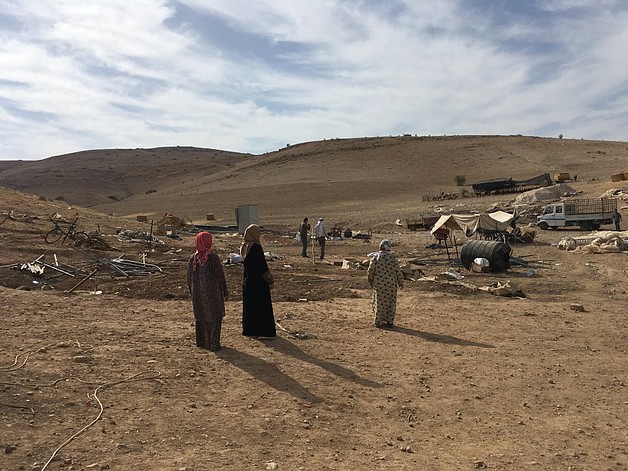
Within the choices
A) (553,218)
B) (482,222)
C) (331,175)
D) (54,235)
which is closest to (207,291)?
(54,235)

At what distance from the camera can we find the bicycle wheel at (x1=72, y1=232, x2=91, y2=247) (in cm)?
1683

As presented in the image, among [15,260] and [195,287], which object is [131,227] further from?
[195,287]

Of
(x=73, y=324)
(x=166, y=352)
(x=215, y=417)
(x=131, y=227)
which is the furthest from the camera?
(x=131, y=227)

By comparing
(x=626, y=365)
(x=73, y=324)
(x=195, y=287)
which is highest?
(x=195, y=287)

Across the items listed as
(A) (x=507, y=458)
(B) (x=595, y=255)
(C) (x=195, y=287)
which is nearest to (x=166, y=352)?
(C) (x=195, y=287)

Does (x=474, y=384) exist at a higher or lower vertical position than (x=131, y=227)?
lower

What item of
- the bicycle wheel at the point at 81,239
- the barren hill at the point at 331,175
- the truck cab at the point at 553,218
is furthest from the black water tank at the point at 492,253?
the barren hill at the point at 331,175

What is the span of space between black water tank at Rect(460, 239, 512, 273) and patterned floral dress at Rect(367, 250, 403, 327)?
287 inches

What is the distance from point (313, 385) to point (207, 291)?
180cm

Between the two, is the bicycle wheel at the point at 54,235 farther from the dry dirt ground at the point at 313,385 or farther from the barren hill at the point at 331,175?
the barren hill at the point at 331,175

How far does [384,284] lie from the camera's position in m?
8.66

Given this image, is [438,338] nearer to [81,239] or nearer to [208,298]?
[208,298]

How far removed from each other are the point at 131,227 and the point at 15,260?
13.9m

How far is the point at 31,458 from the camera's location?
3.92m
